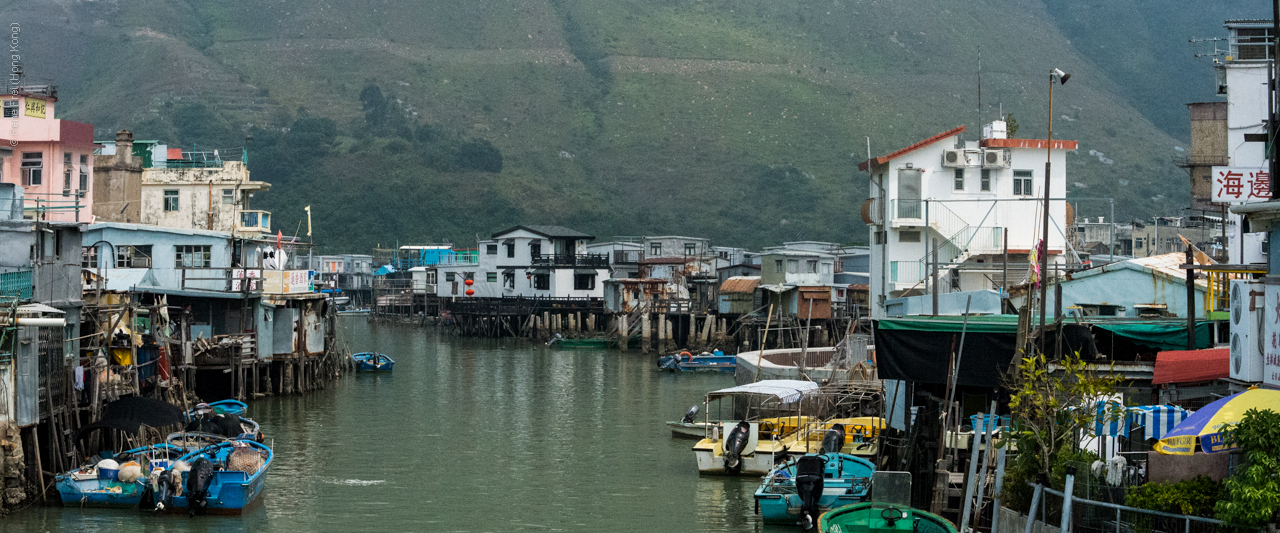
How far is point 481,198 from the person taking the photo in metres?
180

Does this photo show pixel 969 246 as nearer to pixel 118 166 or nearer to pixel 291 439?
pixel 291 439

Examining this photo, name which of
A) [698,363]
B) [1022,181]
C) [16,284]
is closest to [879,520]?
[16,284]

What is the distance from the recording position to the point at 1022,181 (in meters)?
55.4

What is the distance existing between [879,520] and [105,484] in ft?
58.8

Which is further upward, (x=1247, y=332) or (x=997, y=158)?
(x=997, y=158)

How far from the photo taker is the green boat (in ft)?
82.5

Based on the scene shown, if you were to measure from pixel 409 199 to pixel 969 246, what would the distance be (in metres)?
133

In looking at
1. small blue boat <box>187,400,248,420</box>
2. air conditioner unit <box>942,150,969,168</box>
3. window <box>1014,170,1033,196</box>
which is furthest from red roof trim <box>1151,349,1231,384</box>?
window <box>1014,170,1033,196</box>

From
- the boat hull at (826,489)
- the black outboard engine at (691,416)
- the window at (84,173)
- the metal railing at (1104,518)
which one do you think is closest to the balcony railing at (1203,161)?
the boat hull at (826,489)

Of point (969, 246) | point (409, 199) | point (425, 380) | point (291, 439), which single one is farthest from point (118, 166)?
point (409, 199)

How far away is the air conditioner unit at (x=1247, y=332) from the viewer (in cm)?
2181

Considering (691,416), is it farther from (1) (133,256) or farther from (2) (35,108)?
(2) (35,108)

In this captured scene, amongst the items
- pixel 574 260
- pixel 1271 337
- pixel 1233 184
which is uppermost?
pixel 574 260

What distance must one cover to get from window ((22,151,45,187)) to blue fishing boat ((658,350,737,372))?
1345 inches
